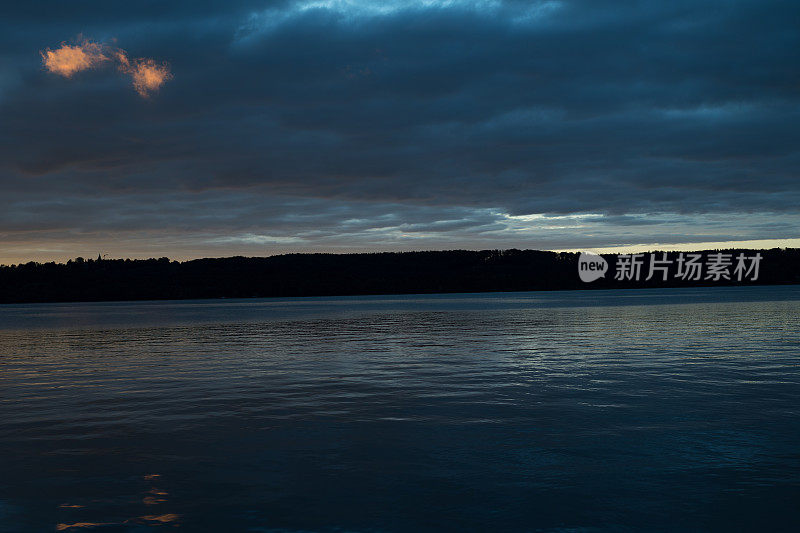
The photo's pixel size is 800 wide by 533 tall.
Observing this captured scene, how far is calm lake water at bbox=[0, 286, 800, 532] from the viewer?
1045 centimetres

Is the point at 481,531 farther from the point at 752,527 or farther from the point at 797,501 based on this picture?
the point at 797,501

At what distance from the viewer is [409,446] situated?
47.9ft

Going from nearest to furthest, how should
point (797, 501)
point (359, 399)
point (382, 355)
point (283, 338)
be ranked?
point (797, 501), point (359, 399), point (382, 355), point (283, 338)

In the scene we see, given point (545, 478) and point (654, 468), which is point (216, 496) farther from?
point (654, 468)

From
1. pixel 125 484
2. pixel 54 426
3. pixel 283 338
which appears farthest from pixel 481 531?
pixel 283 338

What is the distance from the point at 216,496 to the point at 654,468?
27.4 ft

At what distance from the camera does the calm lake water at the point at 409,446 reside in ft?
34.3

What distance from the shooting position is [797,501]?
419 inches

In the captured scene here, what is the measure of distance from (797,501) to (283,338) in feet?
137

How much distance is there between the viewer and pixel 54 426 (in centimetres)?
1736

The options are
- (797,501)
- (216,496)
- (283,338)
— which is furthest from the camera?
(283,338)

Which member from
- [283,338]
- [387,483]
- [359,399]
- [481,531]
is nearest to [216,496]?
[387,483]

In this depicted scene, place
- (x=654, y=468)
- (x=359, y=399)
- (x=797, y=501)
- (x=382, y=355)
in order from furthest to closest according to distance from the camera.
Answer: (x=382, y=355)
(x=359, y=399)
(x=654, y=468)
(x=797, y=501)

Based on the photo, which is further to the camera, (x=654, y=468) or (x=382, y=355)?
(x=382, y=355)
